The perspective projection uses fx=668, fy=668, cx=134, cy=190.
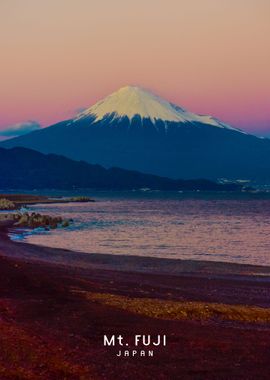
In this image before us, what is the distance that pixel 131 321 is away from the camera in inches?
563

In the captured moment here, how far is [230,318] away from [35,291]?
5.41 m

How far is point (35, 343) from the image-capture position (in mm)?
11898

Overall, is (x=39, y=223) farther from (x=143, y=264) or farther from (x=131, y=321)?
(x=131, y=321)

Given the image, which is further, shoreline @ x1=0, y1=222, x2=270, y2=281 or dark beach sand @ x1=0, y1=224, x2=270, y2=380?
shoreline @ x1=0, y1=222, x2=270, y2=281

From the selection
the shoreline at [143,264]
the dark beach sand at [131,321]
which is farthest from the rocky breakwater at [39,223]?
the dark beach sand at [131,321]

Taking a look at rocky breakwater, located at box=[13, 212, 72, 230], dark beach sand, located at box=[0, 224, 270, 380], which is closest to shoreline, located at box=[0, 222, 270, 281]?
dark beach sand, located at box=[0, 224, 270, 380]

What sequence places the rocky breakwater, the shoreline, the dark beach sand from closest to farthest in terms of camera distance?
the dark beach sand → the shoreline → the rocky breakwater

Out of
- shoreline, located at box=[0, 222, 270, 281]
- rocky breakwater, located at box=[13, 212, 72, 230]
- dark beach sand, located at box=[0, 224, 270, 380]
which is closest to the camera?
dark beach sand, located at box=[0, 224, 270, 380]

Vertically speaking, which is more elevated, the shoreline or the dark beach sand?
the dark beach sand

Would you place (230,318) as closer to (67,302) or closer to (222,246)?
(67,302)

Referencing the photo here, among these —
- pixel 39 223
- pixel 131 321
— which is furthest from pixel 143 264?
pixel 39 223

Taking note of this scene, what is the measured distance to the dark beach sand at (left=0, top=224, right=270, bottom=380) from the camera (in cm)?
1088

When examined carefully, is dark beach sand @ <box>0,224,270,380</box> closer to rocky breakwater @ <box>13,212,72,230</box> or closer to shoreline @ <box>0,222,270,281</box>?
shoreline @ <box>0,222,270,281</box>

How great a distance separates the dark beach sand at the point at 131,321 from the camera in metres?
10.9
